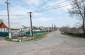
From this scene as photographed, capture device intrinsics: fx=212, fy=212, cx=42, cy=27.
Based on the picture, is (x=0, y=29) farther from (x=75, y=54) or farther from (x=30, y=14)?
(x=75, y=54)

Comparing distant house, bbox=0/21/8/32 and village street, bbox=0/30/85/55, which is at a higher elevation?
distant house, bbox=0/21/8/32

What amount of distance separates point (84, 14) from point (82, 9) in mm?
1697

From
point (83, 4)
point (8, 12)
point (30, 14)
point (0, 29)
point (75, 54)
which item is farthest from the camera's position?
point (0, 29)

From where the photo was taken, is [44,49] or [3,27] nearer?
[44,49]

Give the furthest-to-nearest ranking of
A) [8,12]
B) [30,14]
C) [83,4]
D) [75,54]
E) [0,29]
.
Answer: [0,29] → [30,14] → [83,4] → [8,12] → [75,54]

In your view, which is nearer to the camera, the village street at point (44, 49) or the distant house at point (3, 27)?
the village street at point (44, 49)

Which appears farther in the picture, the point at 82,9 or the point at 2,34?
the point at 2,34

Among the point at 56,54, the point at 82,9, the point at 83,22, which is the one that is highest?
the point at 82,9

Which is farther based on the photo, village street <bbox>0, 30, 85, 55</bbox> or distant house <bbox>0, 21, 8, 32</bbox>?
distant house <bbox>0, 21, 8, 32</bbox>

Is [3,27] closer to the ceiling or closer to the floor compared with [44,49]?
closer to the ceiling

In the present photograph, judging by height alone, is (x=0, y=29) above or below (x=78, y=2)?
below

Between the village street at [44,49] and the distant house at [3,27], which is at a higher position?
the distant house at [3,27]

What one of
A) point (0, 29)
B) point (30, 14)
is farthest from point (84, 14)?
point (0, 29)

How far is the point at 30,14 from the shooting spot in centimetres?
7156
